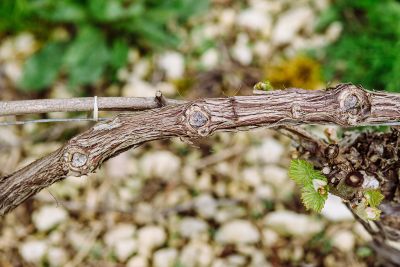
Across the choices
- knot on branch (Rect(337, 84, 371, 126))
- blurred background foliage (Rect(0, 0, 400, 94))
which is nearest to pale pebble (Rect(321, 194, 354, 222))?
blurred background foliage (Rect(0, 0, 400, 94))

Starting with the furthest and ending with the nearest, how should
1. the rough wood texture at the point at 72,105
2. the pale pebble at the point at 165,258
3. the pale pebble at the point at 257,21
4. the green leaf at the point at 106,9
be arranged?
the pale pebble at the point at 257,21
the green leaf at the point at 106,9
the pale pebble at the point at 165,258
the rough wood texture at the point at 72,105

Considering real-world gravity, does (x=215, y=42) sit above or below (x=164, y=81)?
above

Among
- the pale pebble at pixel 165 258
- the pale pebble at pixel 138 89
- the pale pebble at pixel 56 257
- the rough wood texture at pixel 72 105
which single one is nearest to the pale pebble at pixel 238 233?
the pale pebble at pixel 165 258

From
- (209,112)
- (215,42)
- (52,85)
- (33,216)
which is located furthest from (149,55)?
(209,112)

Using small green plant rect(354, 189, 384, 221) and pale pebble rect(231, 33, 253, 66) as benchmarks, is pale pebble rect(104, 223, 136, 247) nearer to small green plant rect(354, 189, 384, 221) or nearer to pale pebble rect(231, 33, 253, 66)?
pale pebble rect(231, 33, 253, 66)

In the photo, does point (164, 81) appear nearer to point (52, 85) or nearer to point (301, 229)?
point (52, 85)

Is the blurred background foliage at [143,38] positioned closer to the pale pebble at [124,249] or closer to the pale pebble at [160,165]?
the pale pebble at [160,165]

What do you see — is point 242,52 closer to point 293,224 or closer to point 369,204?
point 293,224
